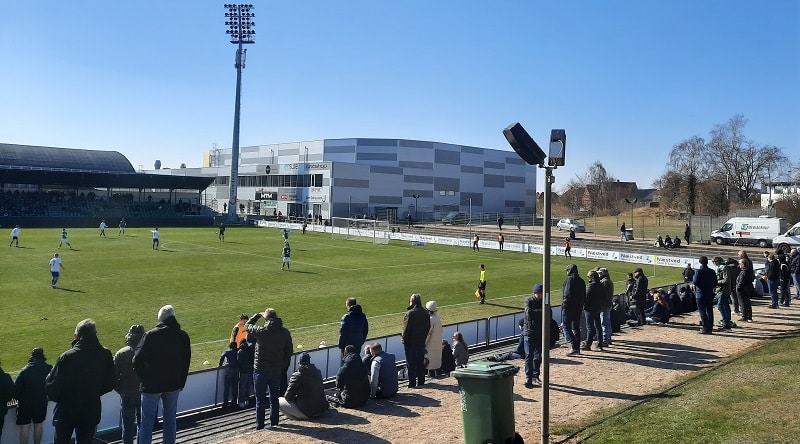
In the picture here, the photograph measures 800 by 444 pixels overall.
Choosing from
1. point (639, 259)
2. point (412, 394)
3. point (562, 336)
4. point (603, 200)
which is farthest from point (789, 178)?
point (412, 394)

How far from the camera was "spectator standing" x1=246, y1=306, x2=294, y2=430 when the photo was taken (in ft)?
28.6

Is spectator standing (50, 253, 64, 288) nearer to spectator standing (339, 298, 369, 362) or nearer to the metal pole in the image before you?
spectator standing (339, 298, 369, 362)

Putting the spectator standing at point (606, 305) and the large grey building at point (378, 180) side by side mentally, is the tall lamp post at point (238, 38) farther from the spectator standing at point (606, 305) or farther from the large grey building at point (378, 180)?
the spectator standing at point (606, 305)

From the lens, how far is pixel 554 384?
10.6m

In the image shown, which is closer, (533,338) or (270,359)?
(270,359)

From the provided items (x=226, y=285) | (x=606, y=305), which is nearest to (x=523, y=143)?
(x=606, y=305)

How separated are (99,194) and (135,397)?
279ft

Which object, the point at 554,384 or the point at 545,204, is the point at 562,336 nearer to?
the point at 554,384

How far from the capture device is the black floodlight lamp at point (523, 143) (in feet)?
23.0

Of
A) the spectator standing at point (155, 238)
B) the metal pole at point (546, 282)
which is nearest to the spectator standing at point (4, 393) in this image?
the metal pole at point (546, 282)

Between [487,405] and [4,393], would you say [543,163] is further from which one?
[4,393]

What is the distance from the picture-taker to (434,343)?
11547 mm

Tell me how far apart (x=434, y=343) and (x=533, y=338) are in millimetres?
1955

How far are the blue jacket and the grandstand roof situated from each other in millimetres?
69785
